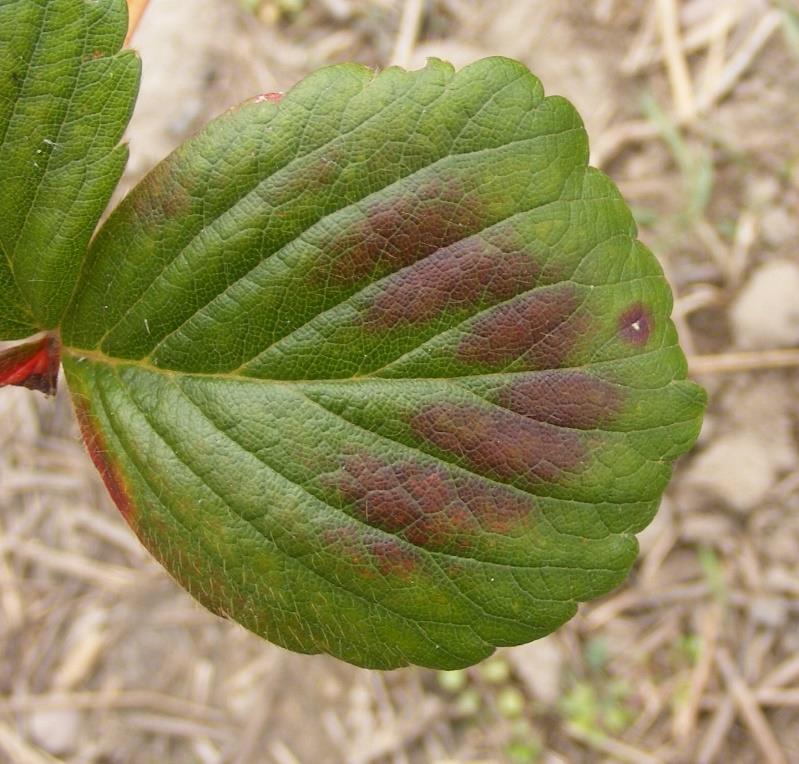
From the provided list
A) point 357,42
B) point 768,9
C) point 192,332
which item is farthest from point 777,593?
point 357,42

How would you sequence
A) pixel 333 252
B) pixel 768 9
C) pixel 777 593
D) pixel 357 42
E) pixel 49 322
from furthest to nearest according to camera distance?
pixel 357 42, pixel 768 9, pixel 777 593, pixel 49 322, pixel 333 252

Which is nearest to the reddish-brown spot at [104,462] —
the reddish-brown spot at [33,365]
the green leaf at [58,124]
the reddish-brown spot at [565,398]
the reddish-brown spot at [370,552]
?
the reddish-brown spot at [33,365]

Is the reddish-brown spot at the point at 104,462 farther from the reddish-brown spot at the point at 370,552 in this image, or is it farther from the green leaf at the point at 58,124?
the reddish-brown spot at the point at 370,552

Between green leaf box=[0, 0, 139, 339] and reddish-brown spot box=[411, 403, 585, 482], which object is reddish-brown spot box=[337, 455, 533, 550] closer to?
reddish-brown spot box=[411, 403, 585, 482]

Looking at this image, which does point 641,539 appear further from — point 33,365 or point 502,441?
point 33,365

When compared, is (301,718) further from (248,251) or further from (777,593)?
(248,251)

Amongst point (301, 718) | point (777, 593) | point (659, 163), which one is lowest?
point (301, 718)

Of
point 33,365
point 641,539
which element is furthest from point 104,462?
point 641,539
